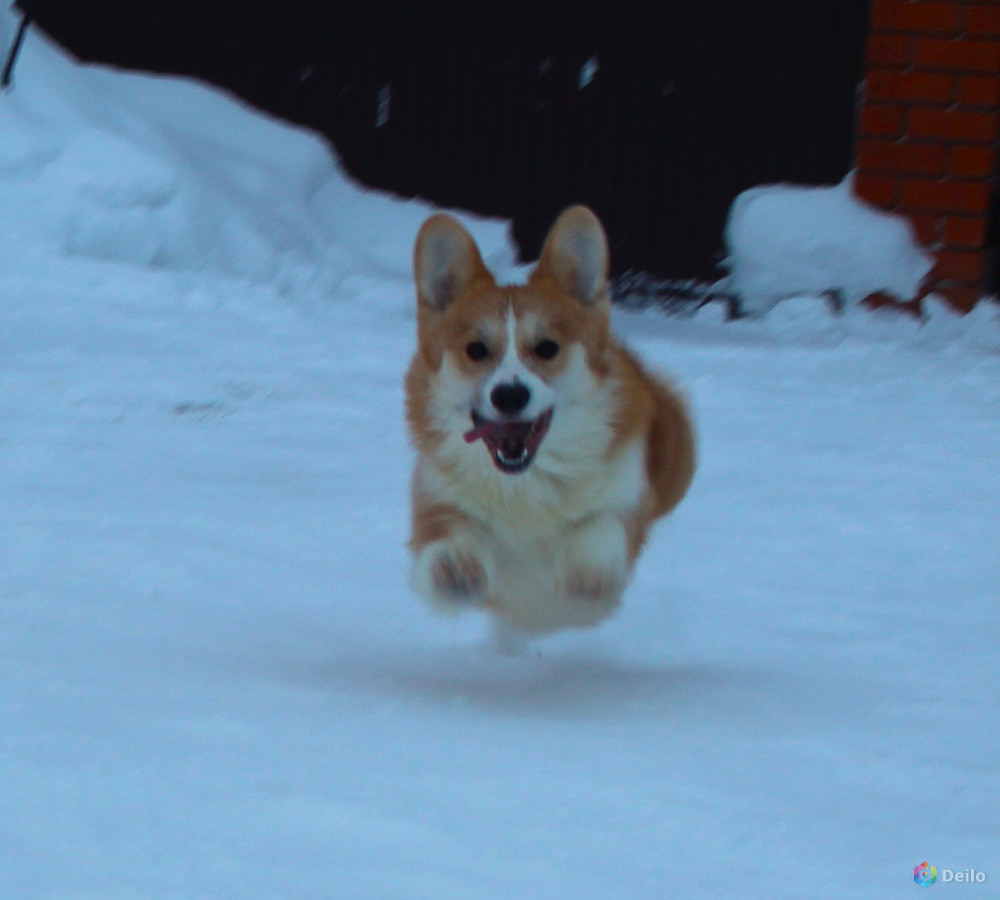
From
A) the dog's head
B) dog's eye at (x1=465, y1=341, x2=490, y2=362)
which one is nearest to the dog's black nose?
the dog's head

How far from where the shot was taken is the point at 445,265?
3.05 meters

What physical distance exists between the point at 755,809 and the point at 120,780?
873 millimetres

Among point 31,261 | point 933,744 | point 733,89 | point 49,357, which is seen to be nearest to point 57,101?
point 31,261

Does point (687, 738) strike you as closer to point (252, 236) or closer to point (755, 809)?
point (755, 809)

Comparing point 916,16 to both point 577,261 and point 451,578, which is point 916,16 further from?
point 451,578

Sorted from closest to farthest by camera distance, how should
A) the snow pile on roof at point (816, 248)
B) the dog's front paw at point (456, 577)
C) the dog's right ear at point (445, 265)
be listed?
the dog's front paw at point (456, 577) < the dog's right ear at point (445, 265) < the snow pile on roof at point (816, 248)

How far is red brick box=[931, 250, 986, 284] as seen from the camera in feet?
20.0

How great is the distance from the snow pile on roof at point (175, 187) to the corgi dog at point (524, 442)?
2.80 m

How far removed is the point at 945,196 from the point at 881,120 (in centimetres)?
44

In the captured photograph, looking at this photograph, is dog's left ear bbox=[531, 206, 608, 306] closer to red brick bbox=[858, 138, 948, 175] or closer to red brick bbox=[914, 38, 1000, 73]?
red brick bbox=[858, 138, 948, 175]

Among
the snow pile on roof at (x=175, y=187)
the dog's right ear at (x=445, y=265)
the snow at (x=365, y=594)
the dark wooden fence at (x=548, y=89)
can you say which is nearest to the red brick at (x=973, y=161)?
the dark wooden fence at (x=548, y=89)

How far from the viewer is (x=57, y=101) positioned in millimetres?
5777

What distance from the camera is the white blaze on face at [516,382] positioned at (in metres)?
2.72

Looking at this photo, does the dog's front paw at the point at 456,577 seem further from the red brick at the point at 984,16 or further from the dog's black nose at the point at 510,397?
the red brick at the point at 984,16
